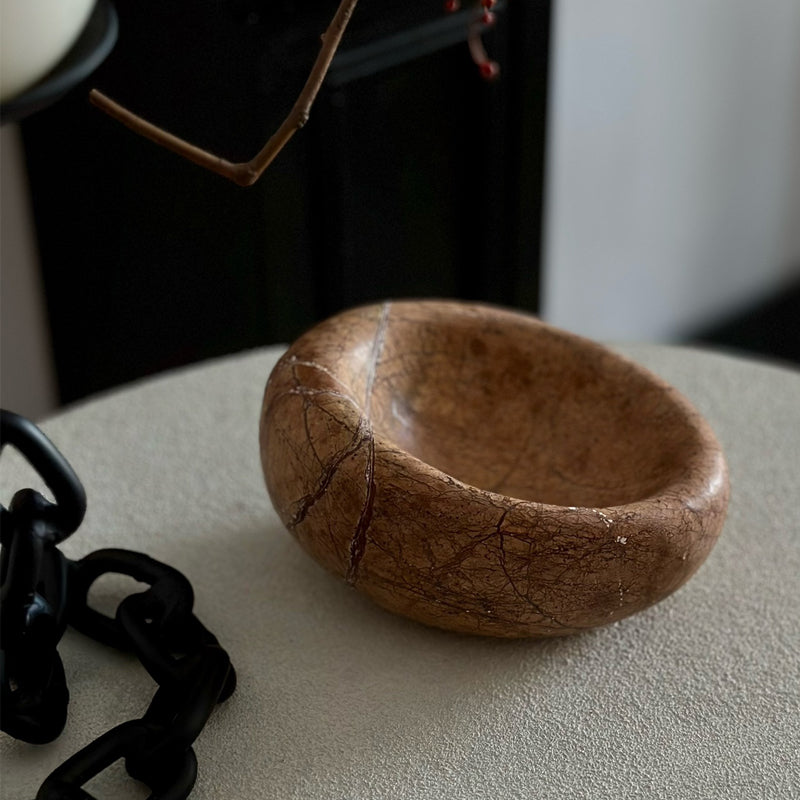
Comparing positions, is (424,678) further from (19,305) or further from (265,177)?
(19,305)

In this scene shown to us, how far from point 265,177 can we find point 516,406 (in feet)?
1.50

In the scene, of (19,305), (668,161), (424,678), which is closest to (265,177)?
(19,305)

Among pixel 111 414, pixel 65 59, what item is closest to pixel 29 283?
pixel 111 414

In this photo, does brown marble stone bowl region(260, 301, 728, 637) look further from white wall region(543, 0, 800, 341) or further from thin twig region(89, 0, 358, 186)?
white wall region(543, 0, 800, 341)

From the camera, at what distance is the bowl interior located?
0.67 m

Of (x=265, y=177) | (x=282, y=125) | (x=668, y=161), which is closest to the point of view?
(x=282, y=125)

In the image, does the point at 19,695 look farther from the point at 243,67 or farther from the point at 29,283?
the point at 29,283

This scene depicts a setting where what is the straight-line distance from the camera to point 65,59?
1.58 ft

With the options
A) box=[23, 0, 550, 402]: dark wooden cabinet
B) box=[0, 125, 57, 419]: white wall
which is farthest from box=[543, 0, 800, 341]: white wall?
box=[0, 125, 57, 419]: white wall

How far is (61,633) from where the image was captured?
0.57 metres

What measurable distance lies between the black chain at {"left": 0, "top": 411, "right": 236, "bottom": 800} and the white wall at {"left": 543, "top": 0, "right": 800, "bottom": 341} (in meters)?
1.00

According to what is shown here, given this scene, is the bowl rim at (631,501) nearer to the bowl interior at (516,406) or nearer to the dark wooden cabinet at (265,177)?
the bowl interior at (516,406)

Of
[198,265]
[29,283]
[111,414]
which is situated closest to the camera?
[111,414]

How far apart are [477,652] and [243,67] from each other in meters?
0.62
